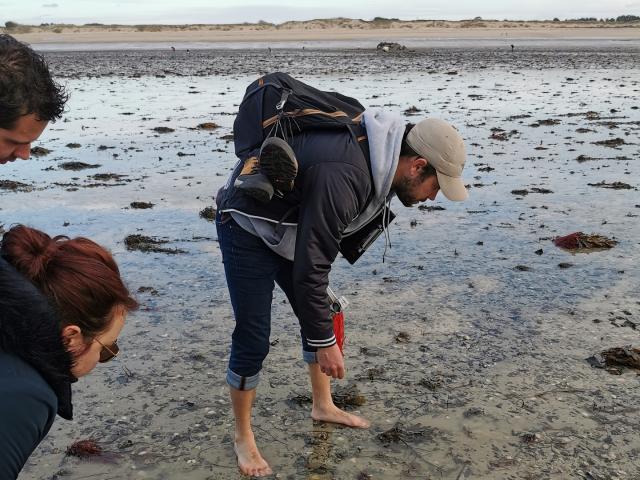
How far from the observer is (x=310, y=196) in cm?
296

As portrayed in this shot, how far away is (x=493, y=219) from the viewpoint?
8.03 m

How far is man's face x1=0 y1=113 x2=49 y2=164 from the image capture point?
241 centimetres

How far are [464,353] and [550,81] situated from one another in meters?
22.0

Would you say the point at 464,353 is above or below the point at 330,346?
Result: below

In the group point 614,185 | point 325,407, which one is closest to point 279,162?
point 325,407

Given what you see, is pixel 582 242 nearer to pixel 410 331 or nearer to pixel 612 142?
pixel 410 331

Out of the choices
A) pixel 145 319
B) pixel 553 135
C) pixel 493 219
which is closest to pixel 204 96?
pixel 553 135

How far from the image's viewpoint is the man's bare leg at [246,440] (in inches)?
147

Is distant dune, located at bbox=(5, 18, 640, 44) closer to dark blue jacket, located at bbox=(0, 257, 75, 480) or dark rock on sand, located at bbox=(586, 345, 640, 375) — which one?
dark rock on sand, located at bbox=(586, 345, 640, 375)

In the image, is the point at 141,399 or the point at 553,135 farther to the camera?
the point at 553,135

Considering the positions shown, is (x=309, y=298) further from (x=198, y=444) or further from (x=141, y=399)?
(x=141, y=399)

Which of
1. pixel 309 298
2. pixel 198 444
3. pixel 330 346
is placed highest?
pixel 309 298

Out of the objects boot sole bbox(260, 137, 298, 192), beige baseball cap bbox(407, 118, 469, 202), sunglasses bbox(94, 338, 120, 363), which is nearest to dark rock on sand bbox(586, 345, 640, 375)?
beige baseball cap bbox(407, 118, 469, 202)

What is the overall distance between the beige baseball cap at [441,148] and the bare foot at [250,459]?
186 centimetres
